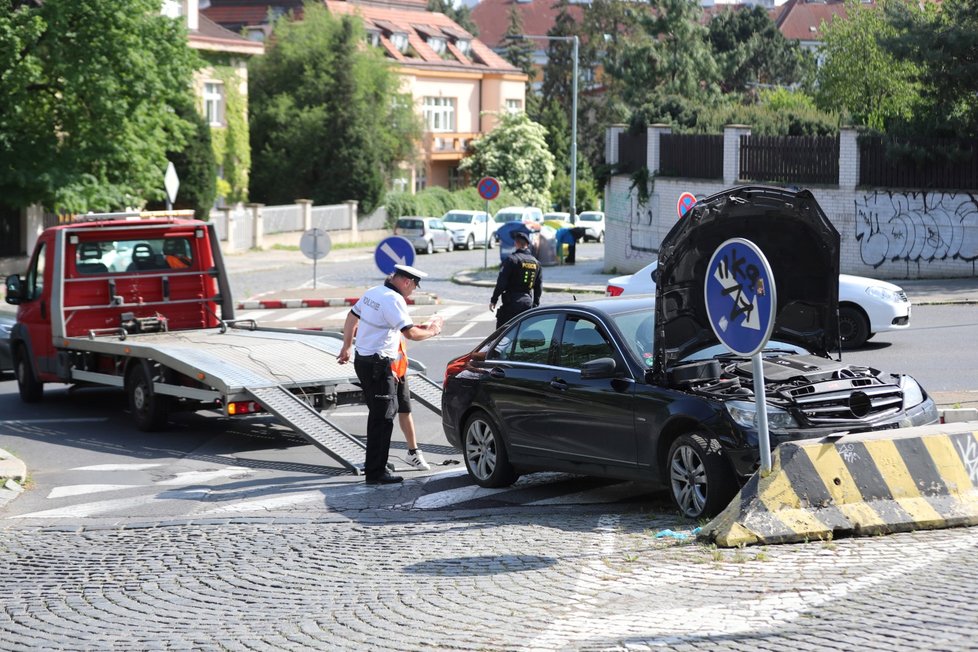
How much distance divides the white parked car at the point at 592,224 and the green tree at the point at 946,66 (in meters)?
32.5

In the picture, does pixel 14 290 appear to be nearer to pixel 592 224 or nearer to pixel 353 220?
pixel 353 220

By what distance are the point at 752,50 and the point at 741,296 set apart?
8193cm

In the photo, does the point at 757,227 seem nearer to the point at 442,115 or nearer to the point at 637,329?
the point at 637,329

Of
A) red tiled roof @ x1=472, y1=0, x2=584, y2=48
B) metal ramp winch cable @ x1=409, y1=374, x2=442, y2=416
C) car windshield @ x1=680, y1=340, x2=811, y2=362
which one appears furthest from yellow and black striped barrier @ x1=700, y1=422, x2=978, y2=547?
red tiled roof @ x1=472, y1=0, x2=584, y2=48

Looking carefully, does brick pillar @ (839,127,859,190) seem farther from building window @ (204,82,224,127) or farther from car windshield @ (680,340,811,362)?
building window @ (204,82,224,127)

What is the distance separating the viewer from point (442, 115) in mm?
84562

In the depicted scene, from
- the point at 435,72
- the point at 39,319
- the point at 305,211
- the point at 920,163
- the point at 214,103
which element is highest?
the point at 435,72

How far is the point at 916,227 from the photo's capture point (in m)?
31.8

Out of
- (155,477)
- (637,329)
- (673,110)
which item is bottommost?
(155,477)

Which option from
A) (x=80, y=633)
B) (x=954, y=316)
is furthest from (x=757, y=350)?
(x=954, y=316)

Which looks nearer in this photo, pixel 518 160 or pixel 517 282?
pixel 517 282

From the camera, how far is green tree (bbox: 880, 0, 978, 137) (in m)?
31.9

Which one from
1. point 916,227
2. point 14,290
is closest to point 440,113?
point 916,227

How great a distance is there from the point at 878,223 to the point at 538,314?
23045 millimetres
